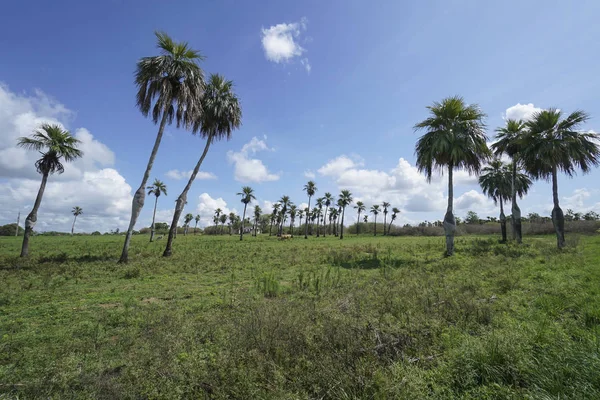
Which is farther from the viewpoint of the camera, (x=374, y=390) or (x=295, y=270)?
(x=295, y=270)

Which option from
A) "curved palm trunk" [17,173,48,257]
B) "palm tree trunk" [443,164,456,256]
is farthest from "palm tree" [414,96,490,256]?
"curved palm trunk" [17,173,48,257]

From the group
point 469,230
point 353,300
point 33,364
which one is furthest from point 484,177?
point 33,364

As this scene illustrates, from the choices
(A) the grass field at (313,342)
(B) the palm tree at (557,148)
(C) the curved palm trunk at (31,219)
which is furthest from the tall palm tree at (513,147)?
(C) the curved palm trunk at (31,219)

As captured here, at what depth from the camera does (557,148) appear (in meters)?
18.5

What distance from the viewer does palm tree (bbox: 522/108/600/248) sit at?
18.2m

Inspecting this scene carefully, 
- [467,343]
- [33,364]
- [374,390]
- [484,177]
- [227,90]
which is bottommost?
[33,364]

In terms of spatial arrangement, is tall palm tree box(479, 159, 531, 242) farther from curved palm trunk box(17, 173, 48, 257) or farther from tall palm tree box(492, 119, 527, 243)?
curved palm trunk box(17, 173, 48, 257)

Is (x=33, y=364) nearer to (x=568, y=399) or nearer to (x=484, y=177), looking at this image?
(x=568, y=399)

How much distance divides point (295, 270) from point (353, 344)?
9.03 m

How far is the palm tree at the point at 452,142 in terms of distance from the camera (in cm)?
1816

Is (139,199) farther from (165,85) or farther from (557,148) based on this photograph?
(557,148)

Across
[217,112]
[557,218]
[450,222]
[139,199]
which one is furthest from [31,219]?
[557,218]

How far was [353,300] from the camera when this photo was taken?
687 centimetres

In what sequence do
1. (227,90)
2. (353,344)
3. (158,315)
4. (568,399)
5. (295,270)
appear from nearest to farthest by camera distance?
(568,399) → (353,344) → (158,315) → (295,270) → (227,90)
